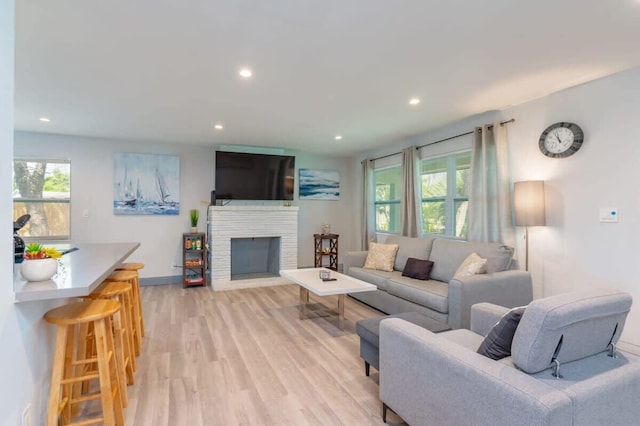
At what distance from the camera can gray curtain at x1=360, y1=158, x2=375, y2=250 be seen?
6.10 metres

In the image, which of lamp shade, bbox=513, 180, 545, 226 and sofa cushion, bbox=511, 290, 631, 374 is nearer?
sofa cushion, bbox=511, 290, 631, 374

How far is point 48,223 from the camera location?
15.9 feet

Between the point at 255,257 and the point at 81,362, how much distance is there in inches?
169

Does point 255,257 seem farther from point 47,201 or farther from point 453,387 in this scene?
point 453,387

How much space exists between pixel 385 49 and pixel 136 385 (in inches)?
119

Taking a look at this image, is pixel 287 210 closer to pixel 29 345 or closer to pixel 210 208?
pixel 210 208

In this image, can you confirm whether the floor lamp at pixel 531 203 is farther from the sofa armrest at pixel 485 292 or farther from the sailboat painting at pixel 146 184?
the sailboat painting at pixel 146 184

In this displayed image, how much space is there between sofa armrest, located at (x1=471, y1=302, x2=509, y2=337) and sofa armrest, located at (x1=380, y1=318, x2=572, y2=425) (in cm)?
67

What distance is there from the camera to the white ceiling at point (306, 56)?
1.92 meters

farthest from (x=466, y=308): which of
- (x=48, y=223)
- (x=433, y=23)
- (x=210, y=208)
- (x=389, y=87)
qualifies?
(x=48, y=223)

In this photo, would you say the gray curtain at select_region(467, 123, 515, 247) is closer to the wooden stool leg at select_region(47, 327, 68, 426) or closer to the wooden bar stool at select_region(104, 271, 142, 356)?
the wooden bar stool at select_region(104, 271, 142, 356)

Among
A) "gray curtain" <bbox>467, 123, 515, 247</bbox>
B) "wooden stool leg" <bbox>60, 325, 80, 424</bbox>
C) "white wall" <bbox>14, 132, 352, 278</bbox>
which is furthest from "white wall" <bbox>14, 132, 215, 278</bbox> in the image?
"gray curtain" <bbox>467, 123, 515, 247</bbox>

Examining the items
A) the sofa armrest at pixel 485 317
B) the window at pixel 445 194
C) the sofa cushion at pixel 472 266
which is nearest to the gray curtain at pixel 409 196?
the window at pixel 445 194

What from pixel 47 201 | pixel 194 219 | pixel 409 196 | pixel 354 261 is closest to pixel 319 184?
pixel 409 196
